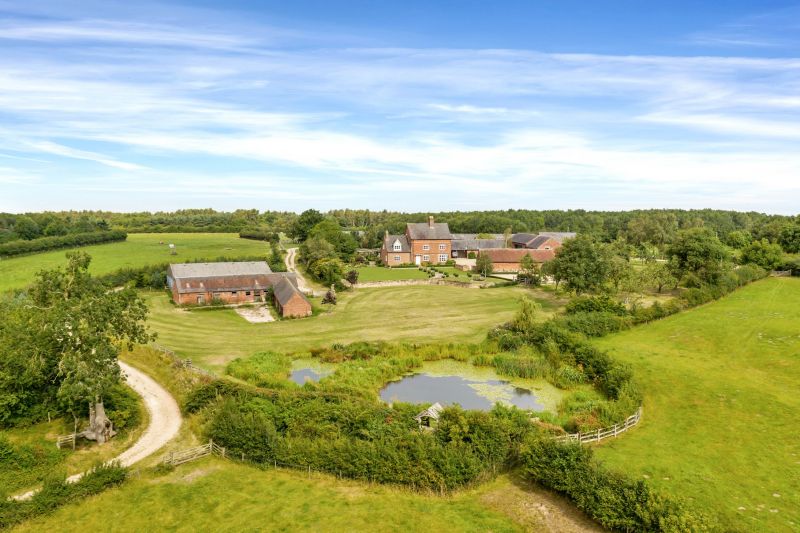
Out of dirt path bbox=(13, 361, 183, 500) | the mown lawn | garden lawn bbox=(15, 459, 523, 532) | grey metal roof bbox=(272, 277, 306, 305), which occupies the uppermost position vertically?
grey metal roof bbox=(272, 277, 306, 305)

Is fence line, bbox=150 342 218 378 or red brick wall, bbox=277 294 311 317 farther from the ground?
red brick wall, bbox=277 294 311 317

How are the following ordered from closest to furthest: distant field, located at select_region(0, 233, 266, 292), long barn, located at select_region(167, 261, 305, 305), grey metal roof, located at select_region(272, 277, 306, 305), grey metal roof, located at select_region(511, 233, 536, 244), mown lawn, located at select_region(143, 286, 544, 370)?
mown lawn, located at select_region(143, 286, 544, 370), grey metal roof, located at select_region(272, 277, 306, 305), long barn, located at select_region(167, 261, 305, 305), distant field, located at select_region(0, 233, 266, 292), grey metal roof, located at select_region(511, 233, 536, 244)

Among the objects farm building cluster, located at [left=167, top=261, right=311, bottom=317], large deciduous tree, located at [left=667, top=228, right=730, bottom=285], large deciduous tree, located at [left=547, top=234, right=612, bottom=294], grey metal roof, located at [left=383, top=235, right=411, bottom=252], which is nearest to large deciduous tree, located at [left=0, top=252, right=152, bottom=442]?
farm building cluster, located at [left=167, top=261, right=311, bottom=317]

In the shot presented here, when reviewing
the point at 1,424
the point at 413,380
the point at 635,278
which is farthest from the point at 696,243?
the point at 1,424

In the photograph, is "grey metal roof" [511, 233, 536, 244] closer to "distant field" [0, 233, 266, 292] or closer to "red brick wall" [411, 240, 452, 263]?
"red brick wall" [411, 240, 452, 263]

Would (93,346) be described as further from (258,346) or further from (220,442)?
(258,346)

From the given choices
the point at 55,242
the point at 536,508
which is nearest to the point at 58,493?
the point at 536,508

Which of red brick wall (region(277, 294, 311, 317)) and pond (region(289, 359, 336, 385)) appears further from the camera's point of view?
red brick wall (region(277, 294, 311, 317))
